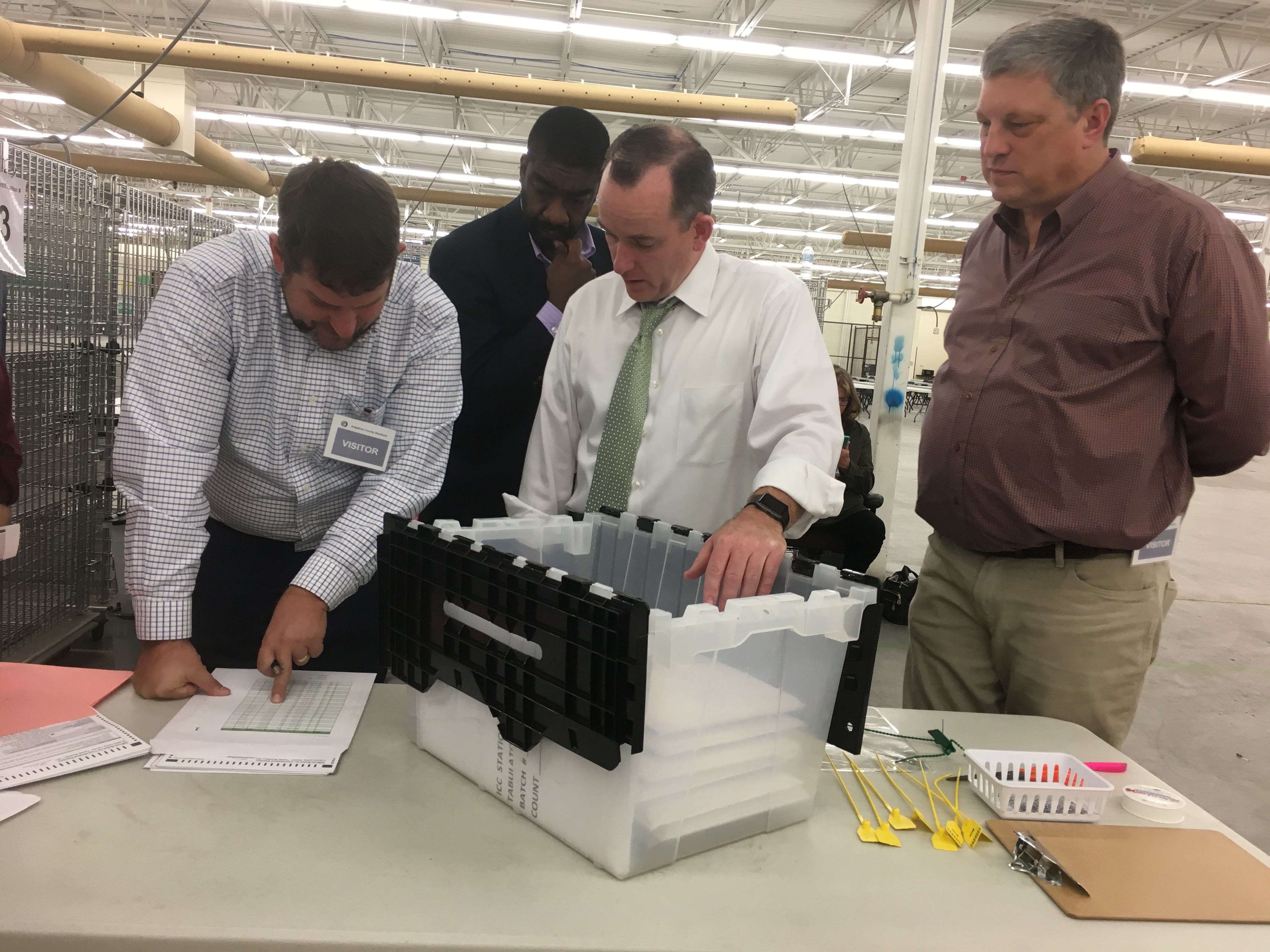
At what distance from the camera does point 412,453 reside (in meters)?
1.32

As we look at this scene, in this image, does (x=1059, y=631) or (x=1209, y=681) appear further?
(x=1209, y=681)

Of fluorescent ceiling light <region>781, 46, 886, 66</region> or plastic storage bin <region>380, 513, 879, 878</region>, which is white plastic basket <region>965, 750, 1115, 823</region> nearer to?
plastic storage bin <region>380, 513, 879, 878</region>

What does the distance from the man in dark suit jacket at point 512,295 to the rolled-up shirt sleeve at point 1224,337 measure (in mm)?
1072

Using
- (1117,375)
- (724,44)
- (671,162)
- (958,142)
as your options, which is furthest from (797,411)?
(958,142)

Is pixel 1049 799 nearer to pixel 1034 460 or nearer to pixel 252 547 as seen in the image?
pixel 1034 460

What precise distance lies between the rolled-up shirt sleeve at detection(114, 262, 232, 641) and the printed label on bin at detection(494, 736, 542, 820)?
21.9 inches

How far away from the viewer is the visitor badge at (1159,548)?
138 centimetres

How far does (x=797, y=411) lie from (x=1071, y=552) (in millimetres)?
555

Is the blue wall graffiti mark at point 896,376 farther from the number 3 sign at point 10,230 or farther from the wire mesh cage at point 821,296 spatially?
the number 3 sign at point 10,230

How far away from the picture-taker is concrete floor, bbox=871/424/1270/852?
2.71 meters

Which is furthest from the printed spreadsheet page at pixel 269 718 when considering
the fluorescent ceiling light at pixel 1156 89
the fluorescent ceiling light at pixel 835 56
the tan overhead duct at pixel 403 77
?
the fluorescent ceiling light at pixel 1156 89

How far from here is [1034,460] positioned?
4.52 feet

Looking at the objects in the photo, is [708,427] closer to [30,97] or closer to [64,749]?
[64,749]

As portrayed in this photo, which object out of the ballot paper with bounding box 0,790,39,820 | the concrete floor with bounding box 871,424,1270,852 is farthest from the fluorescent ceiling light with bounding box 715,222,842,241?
the ballot paper with bounding box 0,790,39,820
